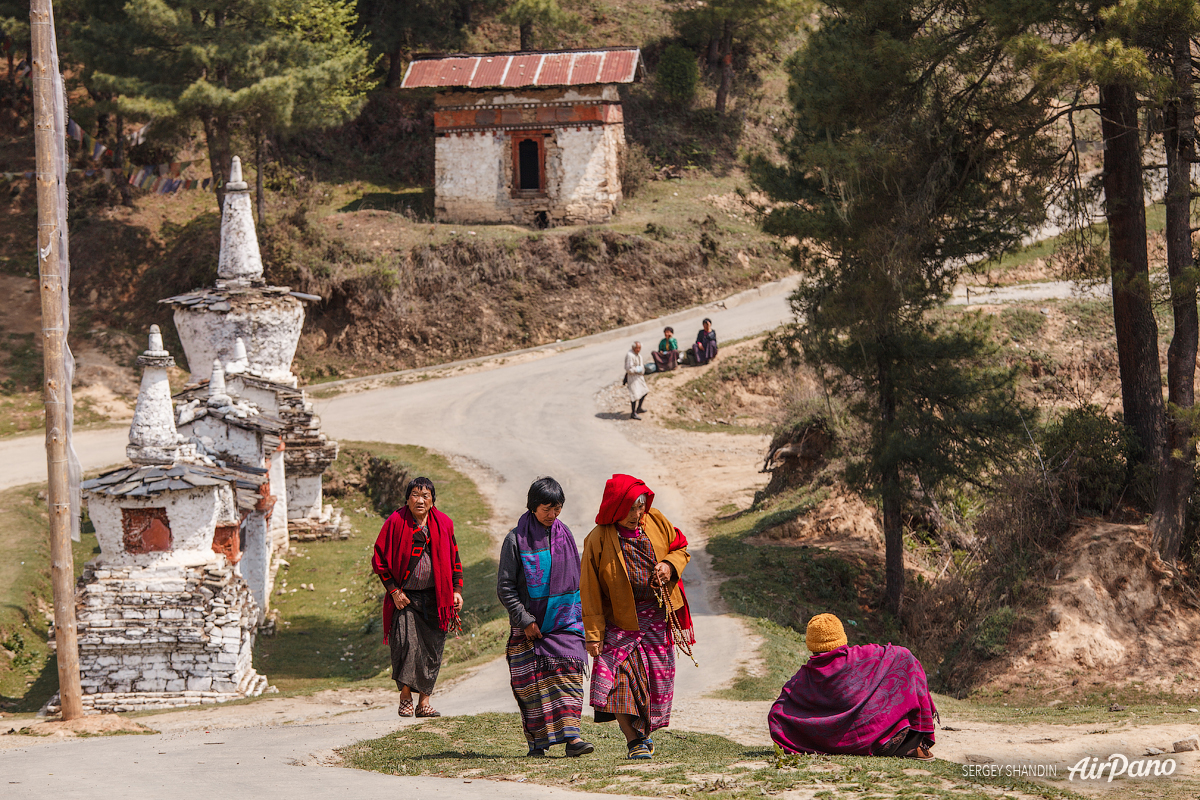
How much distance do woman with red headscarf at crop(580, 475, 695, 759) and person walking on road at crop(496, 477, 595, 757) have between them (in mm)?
163

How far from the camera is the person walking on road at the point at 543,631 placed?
7.63 metres

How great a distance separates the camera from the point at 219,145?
1235 inches

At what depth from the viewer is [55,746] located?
890 cm

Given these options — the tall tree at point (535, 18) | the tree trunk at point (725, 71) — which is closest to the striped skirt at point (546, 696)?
the tall tree at point (535, 18)

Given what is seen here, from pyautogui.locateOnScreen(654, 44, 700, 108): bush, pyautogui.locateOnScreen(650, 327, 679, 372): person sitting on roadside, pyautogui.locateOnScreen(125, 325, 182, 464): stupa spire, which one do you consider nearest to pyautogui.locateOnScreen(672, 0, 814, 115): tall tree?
pyautogui.locateOnScreen(654, 44, 700, 108): bush

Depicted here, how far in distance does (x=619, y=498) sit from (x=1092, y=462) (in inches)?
406

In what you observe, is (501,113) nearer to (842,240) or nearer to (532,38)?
(532,38)

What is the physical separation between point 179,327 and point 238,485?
4655 mm

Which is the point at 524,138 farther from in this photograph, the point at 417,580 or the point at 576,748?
the point at 576,748

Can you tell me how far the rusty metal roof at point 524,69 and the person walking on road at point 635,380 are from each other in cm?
1325

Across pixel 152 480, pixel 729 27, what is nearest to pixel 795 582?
pixel 152 480

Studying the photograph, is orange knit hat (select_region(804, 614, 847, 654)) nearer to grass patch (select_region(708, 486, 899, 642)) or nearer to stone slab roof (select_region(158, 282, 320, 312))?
grass patch (select_region(708, 486, 899, 642))

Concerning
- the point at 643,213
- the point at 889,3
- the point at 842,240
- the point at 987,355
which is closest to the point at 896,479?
the point at 987,355

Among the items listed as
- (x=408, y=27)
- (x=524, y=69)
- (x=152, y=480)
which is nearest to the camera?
(x=152, y=480)
